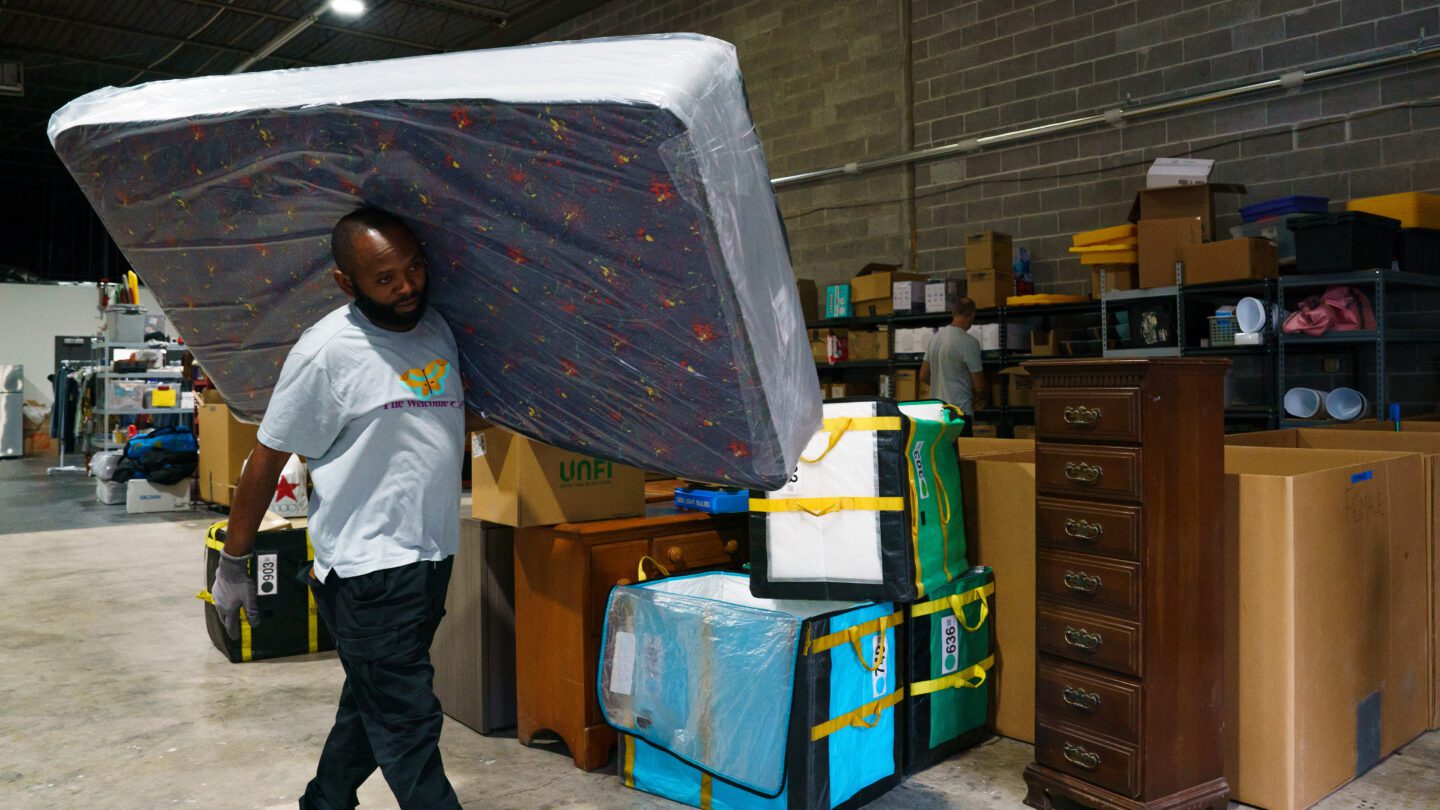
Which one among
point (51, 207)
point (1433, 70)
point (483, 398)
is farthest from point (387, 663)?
point (51, 207)

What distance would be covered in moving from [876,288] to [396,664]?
560 cm

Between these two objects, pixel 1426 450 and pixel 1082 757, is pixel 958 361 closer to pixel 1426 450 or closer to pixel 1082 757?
pixel 1426 450

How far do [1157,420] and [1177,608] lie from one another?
16.0 inches

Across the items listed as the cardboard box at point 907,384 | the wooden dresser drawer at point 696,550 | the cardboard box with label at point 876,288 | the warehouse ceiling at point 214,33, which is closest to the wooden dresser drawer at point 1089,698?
the wooden dresser drawer at point 696,550

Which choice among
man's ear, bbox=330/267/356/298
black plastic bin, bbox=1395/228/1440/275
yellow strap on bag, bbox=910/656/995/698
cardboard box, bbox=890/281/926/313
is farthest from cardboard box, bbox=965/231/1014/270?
A: man's ear, bbox=330/267/356/298

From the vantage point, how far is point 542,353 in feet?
5.91

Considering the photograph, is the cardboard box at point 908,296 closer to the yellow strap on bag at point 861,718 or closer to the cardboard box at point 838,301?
the cardboard box at point 838,301

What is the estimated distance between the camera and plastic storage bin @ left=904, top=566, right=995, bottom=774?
8.29 feet

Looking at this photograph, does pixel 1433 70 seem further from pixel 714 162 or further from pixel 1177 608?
pixel 714 162

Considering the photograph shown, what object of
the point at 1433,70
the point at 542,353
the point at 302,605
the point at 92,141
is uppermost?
the point at 1433,70

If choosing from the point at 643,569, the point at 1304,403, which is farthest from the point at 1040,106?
the point at 643,569

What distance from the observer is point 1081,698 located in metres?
2.29

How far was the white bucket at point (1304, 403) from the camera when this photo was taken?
4996 mm

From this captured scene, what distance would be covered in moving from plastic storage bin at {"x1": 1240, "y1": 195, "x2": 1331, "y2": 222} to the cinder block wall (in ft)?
1.30
